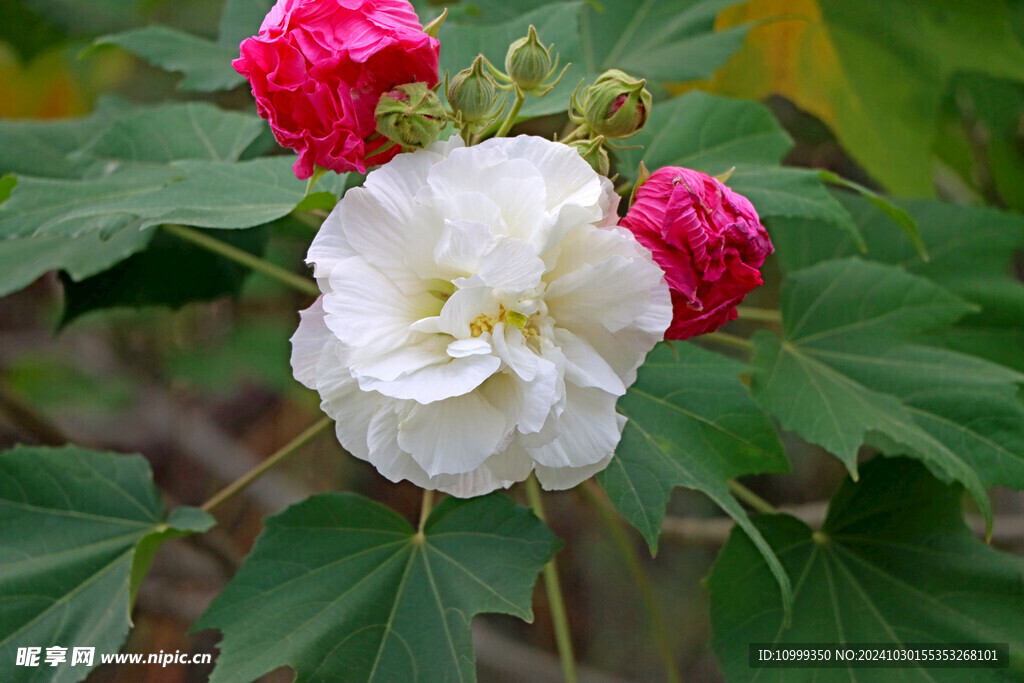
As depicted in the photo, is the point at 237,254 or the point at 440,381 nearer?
the point at 440,381

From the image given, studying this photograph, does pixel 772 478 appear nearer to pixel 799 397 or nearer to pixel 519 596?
pixel 799 397

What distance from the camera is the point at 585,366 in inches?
32.8

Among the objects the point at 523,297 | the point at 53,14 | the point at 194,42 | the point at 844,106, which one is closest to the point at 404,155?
the point at 523,297

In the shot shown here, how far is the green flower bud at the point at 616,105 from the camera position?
0.93m

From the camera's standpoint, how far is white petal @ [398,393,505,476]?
2.60ft

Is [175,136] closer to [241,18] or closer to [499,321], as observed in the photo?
[241,18]

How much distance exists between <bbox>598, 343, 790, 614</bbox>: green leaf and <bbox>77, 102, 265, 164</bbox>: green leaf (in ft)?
2.83

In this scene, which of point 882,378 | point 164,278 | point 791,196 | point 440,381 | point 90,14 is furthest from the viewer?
→ point 90,14

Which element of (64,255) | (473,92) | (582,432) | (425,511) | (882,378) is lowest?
(425,511)

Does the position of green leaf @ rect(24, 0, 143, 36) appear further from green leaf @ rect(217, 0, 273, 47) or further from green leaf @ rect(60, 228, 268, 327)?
green leaf @ rect(60, 228, 268, 327)

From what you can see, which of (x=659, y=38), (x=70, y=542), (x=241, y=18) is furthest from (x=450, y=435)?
(x=241, y=18)

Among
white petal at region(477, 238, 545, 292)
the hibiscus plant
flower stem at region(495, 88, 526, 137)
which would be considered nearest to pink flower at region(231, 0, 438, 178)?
the hibiscus plant

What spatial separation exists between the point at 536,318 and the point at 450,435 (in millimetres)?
147

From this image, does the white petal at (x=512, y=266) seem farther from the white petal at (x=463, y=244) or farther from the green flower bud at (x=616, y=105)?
the green flower bud at (x=616, y=105)
